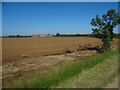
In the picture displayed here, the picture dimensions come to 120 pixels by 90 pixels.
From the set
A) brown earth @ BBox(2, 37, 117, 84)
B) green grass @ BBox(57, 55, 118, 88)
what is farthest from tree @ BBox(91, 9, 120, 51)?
green grass @ BBox(57, 55, 118, 88)

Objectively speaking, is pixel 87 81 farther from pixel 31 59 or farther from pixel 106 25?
pixel 106 25

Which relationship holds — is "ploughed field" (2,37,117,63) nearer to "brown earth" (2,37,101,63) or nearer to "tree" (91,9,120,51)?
"brown earth" (2,37,101,63)

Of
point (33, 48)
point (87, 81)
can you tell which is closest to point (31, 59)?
point (87, 81)

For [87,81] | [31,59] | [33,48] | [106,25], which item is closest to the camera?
[87,81]

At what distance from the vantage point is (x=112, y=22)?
1588 cm

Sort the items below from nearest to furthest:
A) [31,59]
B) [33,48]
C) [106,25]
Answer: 1. [31,59]
2. [106,25]
3. [33,48]

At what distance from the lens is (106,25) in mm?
16047

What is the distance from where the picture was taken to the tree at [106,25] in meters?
15.1

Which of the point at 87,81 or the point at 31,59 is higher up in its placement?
the point at 87,81

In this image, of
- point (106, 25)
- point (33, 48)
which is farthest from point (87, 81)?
point (33, 48)

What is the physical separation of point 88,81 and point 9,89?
2908mm

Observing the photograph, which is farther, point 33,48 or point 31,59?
point 33,48

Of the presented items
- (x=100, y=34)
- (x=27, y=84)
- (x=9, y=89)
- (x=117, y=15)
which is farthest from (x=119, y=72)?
(x=117, y=15)

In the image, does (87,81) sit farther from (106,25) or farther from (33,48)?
(33,48)
